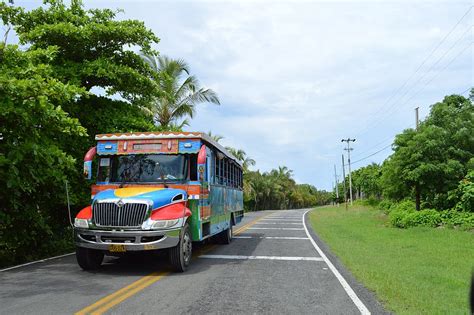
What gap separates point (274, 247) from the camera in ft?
46.4

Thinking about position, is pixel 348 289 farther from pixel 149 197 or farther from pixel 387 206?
pixel 387 206

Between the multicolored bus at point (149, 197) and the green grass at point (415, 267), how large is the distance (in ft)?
12.3

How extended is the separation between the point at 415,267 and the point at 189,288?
5.56m

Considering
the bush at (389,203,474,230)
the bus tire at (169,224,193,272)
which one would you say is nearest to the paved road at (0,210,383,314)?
the bus tire at (169,224,193,272)

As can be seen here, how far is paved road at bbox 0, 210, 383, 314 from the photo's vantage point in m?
6.34

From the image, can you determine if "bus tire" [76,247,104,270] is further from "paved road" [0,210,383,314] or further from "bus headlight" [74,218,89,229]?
"bus headlight" [74,218,89,229]

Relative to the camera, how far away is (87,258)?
9250 mm

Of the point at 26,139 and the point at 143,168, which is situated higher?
the point at 26,139

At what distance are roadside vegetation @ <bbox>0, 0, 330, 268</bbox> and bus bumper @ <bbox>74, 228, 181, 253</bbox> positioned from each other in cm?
227

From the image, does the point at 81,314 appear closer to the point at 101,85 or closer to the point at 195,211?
the point at 195,211

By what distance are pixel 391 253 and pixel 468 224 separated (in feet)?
23.8

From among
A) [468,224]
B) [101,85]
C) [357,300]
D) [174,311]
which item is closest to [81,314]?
[174,311]

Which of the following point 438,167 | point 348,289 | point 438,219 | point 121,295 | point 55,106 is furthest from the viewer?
point 438,167

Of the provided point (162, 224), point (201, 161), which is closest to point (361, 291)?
point (162, 224)
